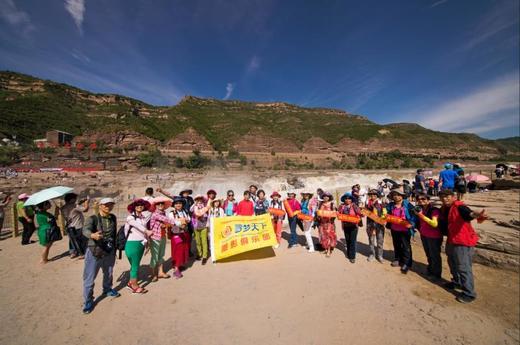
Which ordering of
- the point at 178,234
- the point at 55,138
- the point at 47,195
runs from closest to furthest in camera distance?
1. the point at 47,195
2. the point at 178,234
3. the point at 55,138

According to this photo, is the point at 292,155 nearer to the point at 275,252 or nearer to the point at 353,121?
the point at 353,121

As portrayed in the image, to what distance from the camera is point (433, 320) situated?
10.6 ft

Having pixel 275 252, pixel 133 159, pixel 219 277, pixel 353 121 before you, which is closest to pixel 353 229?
pixel 275 252

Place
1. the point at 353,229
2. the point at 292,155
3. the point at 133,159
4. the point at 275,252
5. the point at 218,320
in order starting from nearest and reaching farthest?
1. the point at 218,320
2. the point at 353,229
3. the point at 275,252
4. the point at 133,159
5. the point at 292,155

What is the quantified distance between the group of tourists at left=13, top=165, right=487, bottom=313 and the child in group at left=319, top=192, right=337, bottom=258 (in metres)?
0.03

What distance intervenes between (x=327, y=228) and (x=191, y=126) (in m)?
69.6

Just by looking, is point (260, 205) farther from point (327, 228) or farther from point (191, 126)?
point (191, 126)

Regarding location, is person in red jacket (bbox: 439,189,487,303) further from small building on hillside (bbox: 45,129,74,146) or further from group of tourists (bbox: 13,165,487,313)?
small building on hillside (bbox: 45,129,74,146)

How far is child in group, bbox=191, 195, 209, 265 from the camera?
507 cm

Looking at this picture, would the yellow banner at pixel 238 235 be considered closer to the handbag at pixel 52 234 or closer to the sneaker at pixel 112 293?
the sneaker at pixel 112 293

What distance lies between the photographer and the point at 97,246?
3.29 metres

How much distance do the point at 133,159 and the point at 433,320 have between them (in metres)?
42.8

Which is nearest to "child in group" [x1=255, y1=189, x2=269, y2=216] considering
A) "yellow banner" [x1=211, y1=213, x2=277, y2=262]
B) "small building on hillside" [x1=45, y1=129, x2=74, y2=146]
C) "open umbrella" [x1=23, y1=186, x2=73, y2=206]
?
"yellow banner" [x1=211, y1=213, x2=277, y2=262]

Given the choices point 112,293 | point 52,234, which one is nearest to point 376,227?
point 112,293
